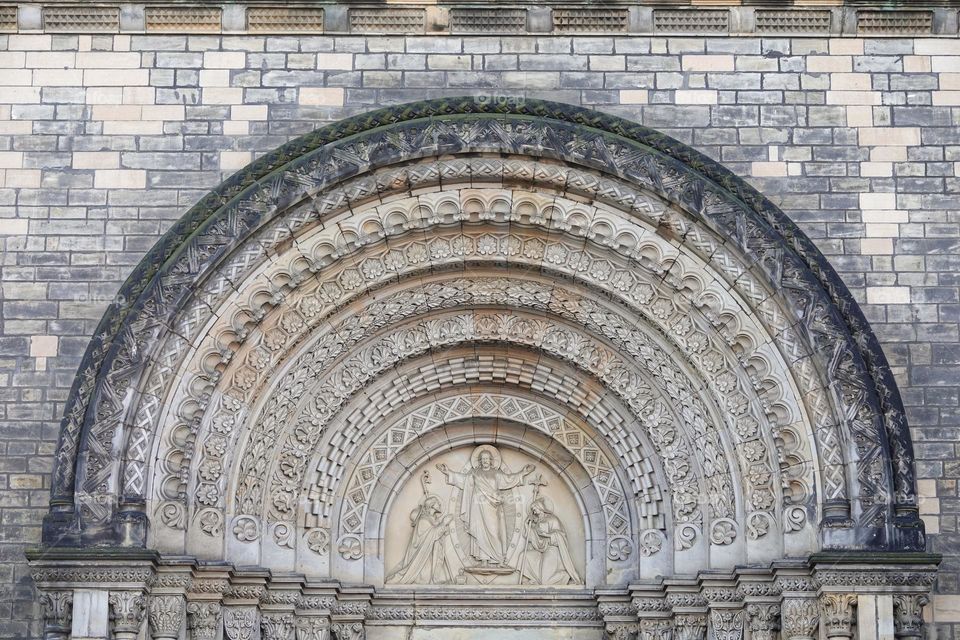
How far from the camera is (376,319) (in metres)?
15.9

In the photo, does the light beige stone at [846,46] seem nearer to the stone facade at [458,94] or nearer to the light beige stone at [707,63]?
the stone facade at [458,94]

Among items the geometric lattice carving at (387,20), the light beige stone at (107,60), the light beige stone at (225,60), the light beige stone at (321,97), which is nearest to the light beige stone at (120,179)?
the light beige stone at (107,60)

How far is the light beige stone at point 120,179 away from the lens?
1570cm

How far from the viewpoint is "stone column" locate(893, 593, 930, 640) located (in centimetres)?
1427

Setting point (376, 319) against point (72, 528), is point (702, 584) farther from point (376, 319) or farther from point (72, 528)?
point (72, 528)

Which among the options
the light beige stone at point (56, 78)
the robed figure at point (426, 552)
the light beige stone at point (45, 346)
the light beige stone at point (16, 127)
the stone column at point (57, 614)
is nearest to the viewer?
the stone column at point (57, 614)

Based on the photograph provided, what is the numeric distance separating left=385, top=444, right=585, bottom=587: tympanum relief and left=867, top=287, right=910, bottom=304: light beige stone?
11.2 feet

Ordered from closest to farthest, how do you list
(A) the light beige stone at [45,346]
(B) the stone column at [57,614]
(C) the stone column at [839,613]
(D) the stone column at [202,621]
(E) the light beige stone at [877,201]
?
(B) the stone column at [57,614], (C) the stone column at [839,613], (D) the stone column at [202,621], (A) the light beige stone at [45,346], (E) the light beige stone at [877,201]

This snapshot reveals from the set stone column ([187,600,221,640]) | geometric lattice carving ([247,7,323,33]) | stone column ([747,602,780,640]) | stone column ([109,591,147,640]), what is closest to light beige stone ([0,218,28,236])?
geometric lattice carving ([247,7,323,33])

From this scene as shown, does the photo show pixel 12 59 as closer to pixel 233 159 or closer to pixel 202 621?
pixel 233 159

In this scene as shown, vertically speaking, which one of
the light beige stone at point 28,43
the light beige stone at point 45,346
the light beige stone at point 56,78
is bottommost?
the light beige stone at point 45,346

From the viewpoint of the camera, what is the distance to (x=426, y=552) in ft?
53.7

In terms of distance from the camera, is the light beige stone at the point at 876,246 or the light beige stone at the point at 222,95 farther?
the light beige stone at the point at 222,95

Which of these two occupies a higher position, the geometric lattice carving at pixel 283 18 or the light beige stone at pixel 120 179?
the geometric lattice carving at pixel 283 18
